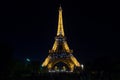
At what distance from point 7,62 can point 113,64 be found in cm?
1336

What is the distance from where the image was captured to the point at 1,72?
38875mm

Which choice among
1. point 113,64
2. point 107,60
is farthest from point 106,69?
point 107,60

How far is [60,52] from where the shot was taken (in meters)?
80.1

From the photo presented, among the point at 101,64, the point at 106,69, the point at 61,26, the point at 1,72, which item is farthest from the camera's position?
the point at 61,26

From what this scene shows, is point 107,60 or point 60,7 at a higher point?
point 60,7

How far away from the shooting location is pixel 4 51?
40.3 m

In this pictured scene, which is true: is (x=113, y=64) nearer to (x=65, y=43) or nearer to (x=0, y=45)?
(x=0, y=45)

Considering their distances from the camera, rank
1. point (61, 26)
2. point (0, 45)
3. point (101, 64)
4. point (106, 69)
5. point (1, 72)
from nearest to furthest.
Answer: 1. point (1, 72)
2. point (0, 45)
3. point (106, 69)
4. point (101, 64)
5. point (61, 26)

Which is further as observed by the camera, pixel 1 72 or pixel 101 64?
pixel 101 64

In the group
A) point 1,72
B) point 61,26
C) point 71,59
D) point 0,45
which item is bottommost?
point 1,72

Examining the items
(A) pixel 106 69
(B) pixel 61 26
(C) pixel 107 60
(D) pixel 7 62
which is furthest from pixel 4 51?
(B) pixel 61 26

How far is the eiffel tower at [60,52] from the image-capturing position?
7881cm

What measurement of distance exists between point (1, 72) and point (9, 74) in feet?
11.5

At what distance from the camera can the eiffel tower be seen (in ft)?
259
